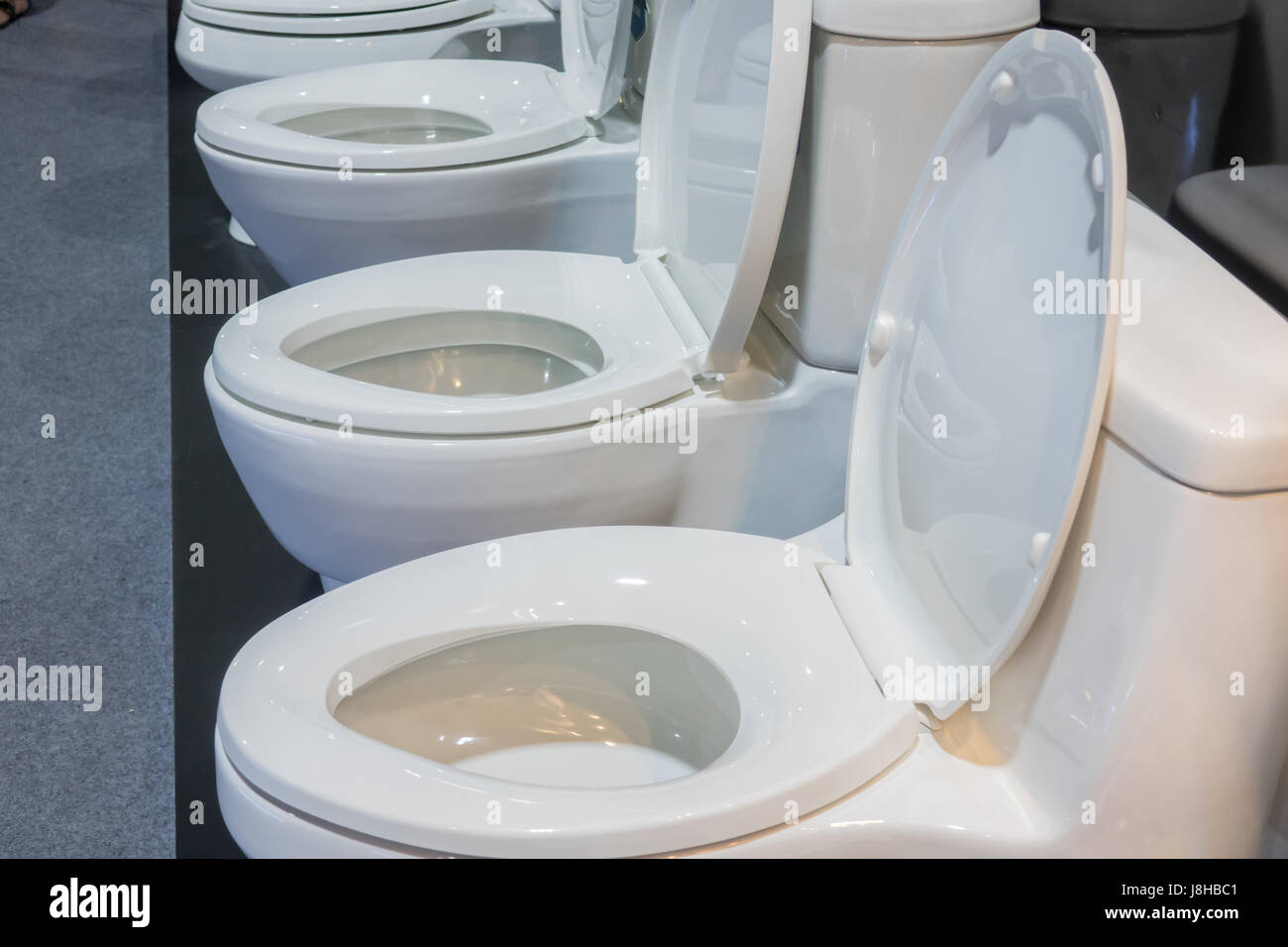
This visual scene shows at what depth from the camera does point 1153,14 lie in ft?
2.99

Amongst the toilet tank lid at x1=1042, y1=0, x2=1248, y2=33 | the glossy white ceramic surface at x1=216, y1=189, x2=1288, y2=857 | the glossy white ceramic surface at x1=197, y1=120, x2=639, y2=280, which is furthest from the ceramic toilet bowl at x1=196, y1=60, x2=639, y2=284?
the glossy white ceramic surface at x1=216, y1=189, x2=1288, y2=857

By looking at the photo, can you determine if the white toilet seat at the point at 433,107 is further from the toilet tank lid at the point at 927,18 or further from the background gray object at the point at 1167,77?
the background gray object at the point at 1167,77

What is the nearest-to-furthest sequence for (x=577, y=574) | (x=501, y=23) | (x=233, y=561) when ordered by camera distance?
1. (x=577, y=574)
2. (x=233, y=561)
3. (x=501, y=23)

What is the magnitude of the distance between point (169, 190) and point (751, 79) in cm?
188

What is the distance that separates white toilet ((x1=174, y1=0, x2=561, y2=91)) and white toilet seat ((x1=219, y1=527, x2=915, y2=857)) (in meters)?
1.57

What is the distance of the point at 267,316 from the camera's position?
4.34 feet

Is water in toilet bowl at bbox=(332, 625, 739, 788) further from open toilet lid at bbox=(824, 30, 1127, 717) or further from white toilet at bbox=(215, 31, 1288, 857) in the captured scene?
open toilet lid at bbox=(824, 30, 1127, 717)

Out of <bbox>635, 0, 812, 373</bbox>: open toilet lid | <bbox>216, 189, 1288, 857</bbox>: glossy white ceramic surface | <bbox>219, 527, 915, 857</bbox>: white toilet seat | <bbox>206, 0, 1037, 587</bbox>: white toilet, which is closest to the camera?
<bbox>216, 189, 1288, 857</bbox>: glossy white ceramic surface

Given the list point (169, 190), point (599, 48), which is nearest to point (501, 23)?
point (599, 48)

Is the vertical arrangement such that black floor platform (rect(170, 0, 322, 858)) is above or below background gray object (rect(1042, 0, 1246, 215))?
below

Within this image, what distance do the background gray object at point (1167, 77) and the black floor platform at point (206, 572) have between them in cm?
102

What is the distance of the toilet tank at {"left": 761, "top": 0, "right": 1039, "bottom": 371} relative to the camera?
97 centimetres

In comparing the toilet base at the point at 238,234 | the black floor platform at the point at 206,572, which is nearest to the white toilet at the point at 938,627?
the black floor platform at the point at 206,572
